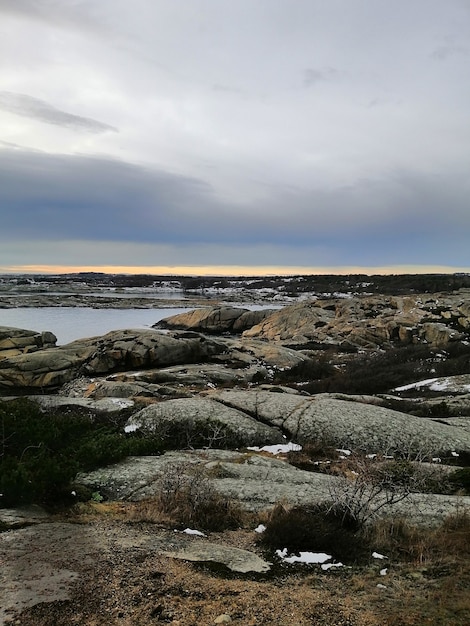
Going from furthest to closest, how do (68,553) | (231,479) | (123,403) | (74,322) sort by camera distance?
(74,322) → (123,403) → (231,479) → (68,553)

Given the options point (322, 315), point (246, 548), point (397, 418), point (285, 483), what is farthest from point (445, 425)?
point (322, 315)

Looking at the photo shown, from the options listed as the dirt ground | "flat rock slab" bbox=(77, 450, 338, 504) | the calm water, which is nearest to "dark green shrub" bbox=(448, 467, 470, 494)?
"flat rock slab" bbox=(77, 450, 338, 504)

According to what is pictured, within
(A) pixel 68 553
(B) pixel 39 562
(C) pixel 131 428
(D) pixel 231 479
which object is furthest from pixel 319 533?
(C) pixel 131 428

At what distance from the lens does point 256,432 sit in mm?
13336

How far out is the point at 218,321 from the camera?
191 feet

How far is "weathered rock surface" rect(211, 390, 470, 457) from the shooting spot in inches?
516

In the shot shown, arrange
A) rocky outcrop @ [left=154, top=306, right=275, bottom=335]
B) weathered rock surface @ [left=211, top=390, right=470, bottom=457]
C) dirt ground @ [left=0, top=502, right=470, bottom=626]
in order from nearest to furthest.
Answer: dirt ground @ [left=0, top=502, right=470, bottom=626] → weathered rock surface @ [left=211, top=390, right=470, bottom=457] → rocky outcrop @ [left=154, top=306, right=275, bottom=335]

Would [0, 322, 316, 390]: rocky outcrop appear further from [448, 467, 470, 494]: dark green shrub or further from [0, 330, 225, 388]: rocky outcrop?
[448, 467, 470, 494]: dark green shrub

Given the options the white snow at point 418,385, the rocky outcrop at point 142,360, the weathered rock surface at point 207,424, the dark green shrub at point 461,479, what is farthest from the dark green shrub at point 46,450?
the white snow at point 418,385

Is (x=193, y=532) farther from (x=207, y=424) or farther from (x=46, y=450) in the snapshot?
(x=207, y=424)

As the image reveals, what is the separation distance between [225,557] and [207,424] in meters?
6.91

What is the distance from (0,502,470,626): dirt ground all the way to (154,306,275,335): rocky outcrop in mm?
50817

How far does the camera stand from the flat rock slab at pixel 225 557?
592 centimetres

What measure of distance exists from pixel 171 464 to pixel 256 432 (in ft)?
12.7
